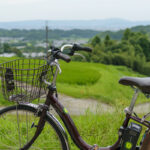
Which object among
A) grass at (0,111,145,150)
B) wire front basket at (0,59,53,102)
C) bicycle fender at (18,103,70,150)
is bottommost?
grass at (0,111,145,150)

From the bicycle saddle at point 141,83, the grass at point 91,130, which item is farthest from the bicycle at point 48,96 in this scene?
the grass at point 91,130

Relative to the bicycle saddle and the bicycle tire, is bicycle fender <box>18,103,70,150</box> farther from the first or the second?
the bicycle saddle

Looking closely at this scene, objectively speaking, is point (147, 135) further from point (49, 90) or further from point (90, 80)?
point (90, 80)

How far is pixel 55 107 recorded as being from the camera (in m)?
1.85

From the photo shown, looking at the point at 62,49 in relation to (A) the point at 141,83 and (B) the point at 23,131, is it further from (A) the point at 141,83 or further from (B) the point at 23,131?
(B) the point at 23,131

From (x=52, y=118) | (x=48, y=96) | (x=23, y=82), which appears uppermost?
(x=23, y=82)

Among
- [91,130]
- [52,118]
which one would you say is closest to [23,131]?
[91,130]

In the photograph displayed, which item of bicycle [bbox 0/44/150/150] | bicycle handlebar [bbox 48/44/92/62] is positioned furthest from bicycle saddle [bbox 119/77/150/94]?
bicycle handlebar [bbox 48/44/92/62]

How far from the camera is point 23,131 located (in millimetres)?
2689

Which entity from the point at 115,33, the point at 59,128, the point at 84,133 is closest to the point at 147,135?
the point at 59,128

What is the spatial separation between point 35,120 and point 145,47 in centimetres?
4441

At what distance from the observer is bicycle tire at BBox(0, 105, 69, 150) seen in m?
1.91

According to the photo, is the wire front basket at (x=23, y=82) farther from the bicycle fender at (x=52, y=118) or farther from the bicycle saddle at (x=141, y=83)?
the bicycle saddle at (x=141, y=83)

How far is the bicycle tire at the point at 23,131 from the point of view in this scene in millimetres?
1910
